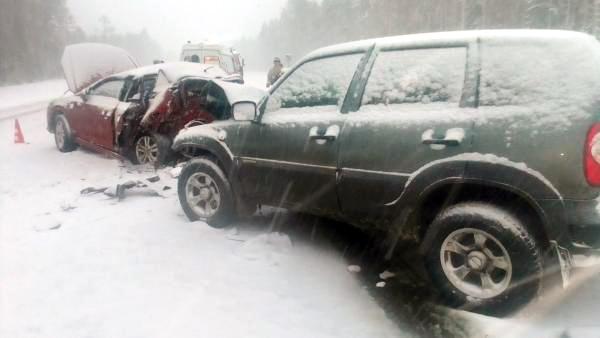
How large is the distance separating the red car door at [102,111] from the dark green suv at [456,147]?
4322mm

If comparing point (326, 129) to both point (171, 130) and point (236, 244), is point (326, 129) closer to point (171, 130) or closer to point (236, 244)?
point (236, 244)

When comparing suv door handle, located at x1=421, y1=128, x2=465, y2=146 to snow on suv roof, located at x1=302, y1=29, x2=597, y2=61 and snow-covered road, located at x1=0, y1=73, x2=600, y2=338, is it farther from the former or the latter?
snow-covered road, located at x1=0, y1=73, x2=600, y2=338

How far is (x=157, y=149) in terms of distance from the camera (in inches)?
268

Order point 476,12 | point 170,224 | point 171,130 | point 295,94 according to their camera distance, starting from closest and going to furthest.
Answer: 1. point 295,94
2. point 170,224
3. point 171,130
4. point 476,12

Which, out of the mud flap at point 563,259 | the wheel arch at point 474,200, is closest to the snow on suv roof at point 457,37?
the wheel arch at point 474,200

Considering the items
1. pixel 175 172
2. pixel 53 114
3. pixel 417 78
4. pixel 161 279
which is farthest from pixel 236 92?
pixel 53 114

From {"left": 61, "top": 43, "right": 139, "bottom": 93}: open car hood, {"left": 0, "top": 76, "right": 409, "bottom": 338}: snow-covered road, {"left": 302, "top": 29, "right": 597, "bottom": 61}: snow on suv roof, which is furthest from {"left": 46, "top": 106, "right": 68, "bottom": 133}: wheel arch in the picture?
{"left": 302, "top": 29, "right": 597, "bottom": 61}: snow on suv roof

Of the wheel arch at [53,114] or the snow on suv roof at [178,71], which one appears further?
the wheel arch at [53,114]

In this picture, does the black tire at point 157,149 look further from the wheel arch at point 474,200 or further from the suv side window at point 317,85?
the wheel arch at point 474,200

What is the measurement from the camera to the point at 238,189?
13.9 feet

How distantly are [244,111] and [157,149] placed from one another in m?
3.43

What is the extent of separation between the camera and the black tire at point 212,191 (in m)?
4.36

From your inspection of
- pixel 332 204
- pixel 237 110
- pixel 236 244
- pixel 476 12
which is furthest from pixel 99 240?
pixel 476 12

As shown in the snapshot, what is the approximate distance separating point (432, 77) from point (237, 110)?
1.77 meters
